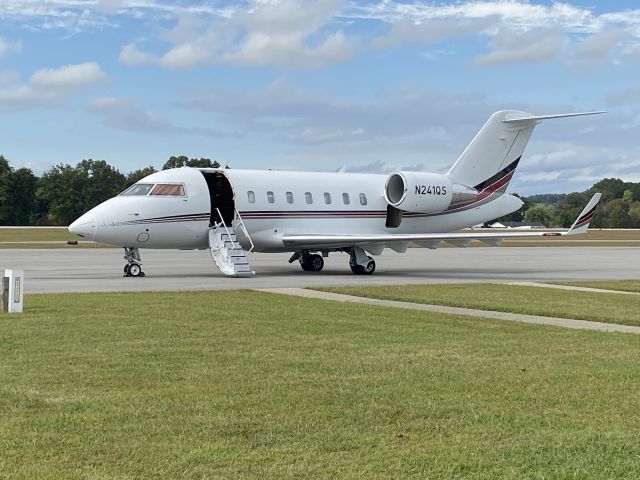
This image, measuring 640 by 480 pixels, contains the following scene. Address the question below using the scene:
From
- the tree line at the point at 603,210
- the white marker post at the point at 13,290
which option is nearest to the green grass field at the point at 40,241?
the white marker post at the point at 13,290

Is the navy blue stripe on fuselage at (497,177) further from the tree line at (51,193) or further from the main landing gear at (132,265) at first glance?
the tree line at (51,193)

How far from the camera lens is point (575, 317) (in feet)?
51.2

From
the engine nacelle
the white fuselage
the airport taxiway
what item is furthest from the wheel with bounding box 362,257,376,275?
the engine nacelle

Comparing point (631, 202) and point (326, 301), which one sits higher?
point (631, 202)

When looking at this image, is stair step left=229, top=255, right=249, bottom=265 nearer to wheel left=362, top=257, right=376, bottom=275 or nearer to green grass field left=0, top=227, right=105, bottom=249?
wheel left=362, top=257, right=376, bottom=275

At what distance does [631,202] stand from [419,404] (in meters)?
164

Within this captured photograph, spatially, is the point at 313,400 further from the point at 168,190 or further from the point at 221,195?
the point at 221,195

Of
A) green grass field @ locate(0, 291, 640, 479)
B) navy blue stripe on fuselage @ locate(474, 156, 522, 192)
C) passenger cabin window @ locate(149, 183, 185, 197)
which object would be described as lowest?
green grass field @ locate(0, 291, 640, 479)

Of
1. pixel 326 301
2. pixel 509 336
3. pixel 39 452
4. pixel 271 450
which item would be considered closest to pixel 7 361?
pixel 39 452

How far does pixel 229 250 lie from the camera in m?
26.8

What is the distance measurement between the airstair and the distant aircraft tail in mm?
9625

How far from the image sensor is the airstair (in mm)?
26381

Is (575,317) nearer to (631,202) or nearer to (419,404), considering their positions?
(419,404)

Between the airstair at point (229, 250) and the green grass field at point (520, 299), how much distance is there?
17.6 ft
